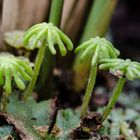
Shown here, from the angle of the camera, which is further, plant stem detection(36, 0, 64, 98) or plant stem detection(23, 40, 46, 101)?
plant stem detection(36, 0, 64, 98)

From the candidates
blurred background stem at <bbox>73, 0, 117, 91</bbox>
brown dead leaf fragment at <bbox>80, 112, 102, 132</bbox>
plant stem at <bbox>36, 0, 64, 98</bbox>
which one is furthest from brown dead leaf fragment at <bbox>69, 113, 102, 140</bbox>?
blurred background stem at <bbox>73, 0, 117, 91</bbox>

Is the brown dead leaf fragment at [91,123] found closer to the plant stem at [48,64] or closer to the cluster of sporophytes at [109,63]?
the cluster of sporophytes at [109,63]

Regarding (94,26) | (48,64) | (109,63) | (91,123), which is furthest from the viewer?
(94,26)

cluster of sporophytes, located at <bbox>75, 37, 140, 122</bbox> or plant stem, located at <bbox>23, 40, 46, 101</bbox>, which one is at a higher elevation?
cluster of sporophytes, located at <bbox>75, 37, 140, 122</bbox>

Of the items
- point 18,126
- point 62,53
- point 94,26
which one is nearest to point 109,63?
point 62,53

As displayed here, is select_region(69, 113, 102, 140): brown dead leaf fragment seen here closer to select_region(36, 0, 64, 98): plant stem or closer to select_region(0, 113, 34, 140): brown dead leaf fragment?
select_region(0, 113, 34, 140): brown dead leaf fragment

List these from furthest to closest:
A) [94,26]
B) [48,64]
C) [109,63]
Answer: [94,26] → [48,64] → [109,63]

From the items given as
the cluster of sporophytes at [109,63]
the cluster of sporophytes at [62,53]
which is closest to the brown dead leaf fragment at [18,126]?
the cluster of sporophytes at [62,53]

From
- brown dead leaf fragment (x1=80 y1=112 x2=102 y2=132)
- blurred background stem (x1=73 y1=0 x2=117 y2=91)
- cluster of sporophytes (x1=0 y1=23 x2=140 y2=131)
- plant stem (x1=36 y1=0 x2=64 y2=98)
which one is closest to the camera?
cluster of sporophytes (x1=0 y1=23 x2=140 y2=131)

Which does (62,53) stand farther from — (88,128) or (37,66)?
(88,128)
